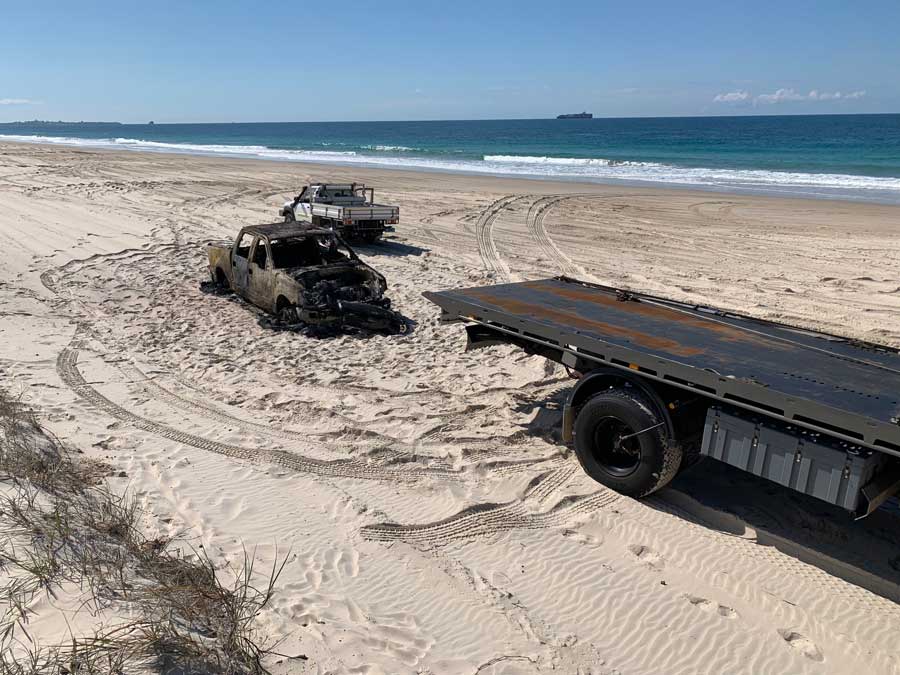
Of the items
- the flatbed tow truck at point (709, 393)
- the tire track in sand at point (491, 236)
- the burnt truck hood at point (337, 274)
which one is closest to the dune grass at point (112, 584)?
the flatbed tow truck at point (709, 393)

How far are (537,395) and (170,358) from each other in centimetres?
517

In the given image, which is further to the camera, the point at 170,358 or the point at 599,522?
the point at 170,358

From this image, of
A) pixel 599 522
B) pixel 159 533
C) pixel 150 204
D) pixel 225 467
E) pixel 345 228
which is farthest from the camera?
pixel 150 204

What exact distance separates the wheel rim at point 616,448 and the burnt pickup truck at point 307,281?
16.8ft

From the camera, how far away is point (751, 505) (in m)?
5.87

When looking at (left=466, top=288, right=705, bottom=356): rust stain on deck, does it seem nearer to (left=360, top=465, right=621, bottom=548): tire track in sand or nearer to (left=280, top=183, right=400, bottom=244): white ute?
(left=360, top=465, right=621, bottom=548): tire track in sand

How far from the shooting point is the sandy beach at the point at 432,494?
4.27 meters

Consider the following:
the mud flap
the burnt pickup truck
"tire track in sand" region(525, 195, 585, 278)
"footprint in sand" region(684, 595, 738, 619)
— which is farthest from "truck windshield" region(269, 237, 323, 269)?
"footprint in sand" region(684, 595, 738, 619)

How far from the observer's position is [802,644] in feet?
14.0

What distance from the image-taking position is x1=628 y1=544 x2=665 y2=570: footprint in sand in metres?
5.11

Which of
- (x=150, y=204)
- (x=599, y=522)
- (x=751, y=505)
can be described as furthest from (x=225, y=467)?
(x=150, y=204)

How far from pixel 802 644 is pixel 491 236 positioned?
16088mm

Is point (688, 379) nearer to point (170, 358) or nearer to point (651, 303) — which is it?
point (651, 303)

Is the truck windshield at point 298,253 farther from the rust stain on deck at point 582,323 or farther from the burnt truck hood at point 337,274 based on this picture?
the rust stain on deck at point 582,323
